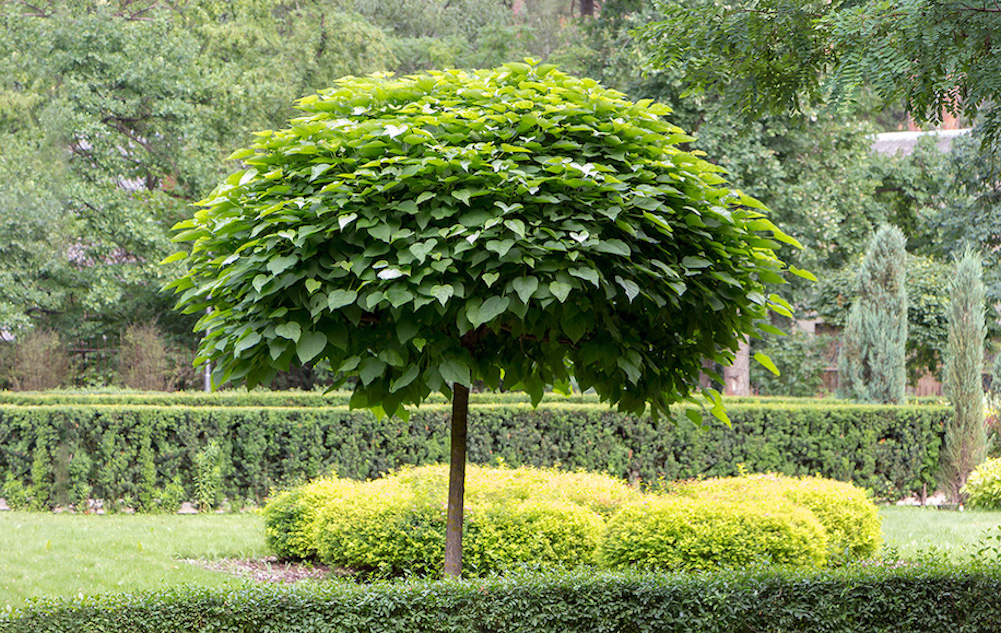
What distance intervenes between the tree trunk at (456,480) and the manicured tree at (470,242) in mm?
385

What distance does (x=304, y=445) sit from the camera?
400 inches

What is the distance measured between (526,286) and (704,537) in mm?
3160

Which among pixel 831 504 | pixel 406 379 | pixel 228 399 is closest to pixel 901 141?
pixel 228 399

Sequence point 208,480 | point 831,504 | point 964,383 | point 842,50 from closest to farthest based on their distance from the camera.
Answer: point 842,50
point 831,504
point 208,480
point 964,383

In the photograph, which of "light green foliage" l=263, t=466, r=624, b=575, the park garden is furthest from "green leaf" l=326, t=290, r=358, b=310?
"light green foliage" l=263, t=466, r=624, b=575

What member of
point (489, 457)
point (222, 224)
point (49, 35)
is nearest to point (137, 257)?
point (49, 35)

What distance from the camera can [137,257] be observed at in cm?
1845

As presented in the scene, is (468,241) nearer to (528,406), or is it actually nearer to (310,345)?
(310,345)

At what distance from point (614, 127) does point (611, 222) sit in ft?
1.65

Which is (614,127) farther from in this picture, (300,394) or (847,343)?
(847,343)

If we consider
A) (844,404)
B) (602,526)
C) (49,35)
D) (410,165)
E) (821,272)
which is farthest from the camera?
(821,272)

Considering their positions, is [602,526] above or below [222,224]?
below

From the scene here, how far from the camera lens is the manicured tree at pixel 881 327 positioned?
1430 centimetres

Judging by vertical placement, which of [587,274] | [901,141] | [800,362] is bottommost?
[800,362]
